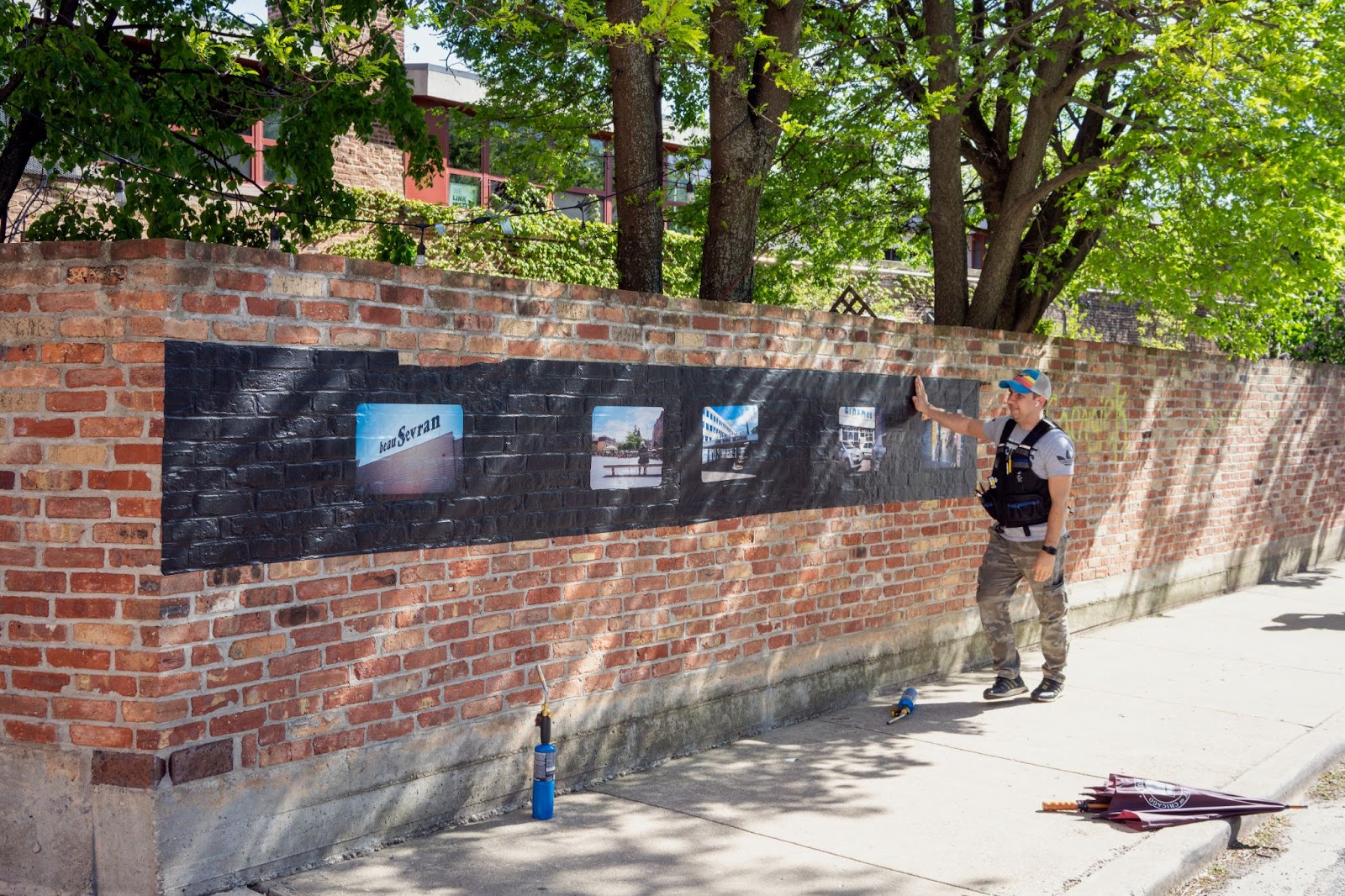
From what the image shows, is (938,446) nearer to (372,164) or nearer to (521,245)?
(521,245)

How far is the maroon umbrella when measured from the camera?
18.9ft

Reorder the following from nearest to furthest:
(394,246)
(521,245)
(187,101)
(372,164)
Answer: (187,101) → (394,246) → (521,245) → (372,164)

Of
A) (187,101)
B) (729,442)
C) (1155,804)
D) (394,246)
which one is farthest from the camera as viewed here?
(394,246)

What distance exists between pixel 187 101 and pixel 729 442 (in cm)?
459

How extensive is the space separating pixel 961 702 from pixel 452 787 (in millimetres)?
3805

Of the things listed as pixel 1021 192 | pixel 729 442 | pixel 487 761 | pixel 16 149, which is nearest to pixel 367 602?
pixel 487 761

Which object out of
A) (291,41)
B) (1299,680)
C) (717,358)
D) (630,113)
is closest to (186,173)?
(291,41)

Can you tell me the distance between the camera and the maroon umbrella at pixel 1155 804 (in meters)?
5.76

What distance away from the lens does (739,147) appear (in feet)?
26.4

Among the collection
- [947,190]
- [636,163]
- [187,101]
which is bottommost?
[636,163]

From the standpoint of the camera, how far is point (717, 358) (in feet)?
22.3

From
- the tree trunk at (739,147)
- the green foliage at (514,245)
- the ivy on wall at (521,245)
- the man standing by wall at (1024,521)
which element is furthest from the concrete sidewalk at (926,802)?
the green foliage at (514,245)

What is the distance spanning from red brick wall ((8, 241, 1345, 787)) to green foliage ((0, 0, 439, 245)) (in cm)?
274

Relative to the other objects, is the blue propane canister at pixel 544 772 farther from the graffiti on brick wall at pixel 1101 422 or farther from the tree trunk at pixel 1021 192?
the tree trunk at pixel 1021 192
